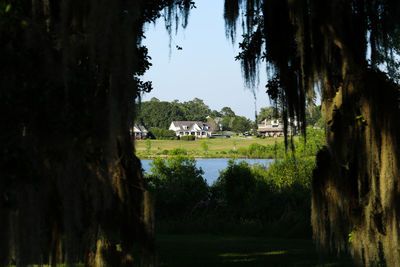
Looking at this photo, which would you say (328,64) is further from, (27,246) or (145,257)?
(27,246)

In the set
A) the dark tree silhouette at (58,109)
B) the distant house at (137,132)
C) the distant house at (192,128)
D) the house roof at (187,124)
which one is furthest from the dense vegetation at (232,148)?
the dark tree silhouette at (58,109)

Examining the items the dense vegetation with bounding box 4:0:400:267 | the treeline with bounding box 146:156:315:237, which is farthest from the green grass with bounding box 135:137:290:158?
the dense vegetation with bounding box 4:0:400:267

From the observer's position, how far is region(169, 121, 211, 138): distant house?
9624 centimetres

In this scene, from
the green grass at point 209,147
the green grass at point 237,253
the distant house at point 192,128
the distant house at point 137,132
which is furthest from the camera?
the distant house at point 192,128

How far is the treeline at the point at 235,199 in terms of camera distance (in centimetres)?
1345

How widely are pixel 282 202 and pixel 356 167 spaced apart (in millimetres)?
9490

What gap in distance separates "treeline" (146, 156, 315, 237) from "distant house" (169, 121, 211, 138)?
7670cm

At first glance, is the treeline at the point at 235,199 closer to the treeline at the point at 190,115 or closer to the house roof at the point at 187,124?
the treeline at the point at 190,115

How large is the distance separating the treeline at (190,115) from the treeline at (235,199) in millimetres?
49641

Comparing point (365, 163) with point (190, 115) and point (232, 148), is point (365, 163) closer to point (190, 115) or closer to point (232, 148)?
point (232, 148)

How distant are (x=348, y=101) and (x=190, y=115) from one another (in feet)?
350

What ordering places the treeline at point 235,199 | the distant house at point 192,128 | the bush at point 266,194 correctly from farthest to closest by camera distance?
the distant house at point 192,128 → the bush at point 266,194 → the treeline at point 235,199

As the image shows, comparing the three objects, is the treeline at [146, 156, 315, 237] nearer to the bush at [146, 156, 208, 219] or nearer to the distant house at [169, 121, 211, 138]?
the bush at [146, 156, 208, 219]

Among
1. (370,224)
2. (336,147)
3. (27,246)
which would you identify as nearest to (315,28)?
(336,147)
